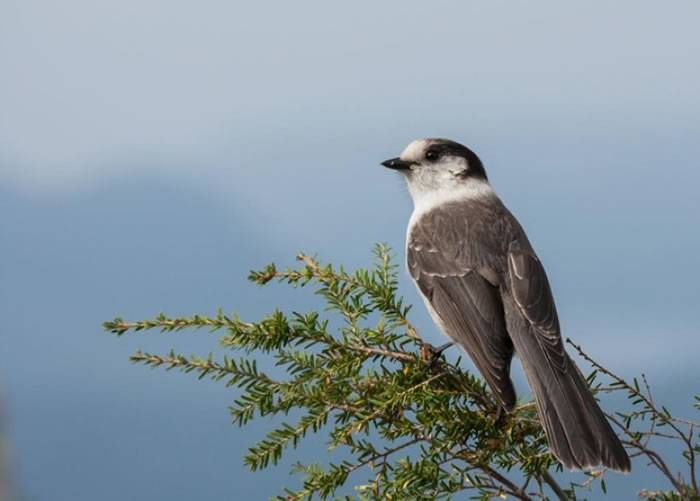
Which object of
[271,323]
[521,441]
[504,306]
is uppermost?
[271,323]

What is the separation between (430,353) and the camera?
13.7ft

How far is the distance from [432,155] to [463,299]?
158 cm

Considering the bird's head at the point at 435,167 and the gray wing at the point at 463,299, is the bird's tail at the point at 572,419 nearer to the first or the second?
the gray wing at the point at 463,299

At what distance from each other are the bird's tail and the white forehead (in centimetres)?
218

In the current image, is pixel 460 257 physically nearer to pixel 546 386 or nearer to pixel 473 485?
pixel 546 386

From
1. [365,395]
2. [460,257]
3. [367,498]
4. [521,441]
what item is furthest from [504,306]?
[367,498]

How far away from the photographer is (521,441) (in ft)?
13.3

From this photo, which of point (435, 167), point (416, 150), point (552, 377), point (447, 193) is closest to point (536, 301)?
point (552, 377)

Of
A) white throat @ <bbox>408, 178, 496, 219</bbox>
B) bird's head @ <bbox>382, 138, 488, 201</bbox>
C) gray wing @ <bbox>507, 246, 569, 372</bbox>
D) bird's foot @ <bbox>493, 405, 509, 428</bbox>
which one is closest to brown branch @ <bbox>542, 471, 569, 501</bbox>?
bird's foot @ <bbox>493, 405, 509, 428</bbox>

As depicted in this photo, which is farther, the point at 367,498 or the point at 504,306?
the point at 504,306

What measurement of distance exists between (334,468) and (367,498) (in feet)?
0.54

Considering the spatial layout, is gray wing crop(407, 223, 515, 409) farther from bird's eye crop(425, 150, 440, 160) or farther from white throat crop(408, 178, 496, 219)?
bird's eye crop(425, 150, 440, 160)

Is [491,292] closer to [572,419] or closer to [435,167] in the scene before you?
[572,419]

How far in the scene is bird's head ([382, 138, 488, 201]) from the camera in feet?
21.6
